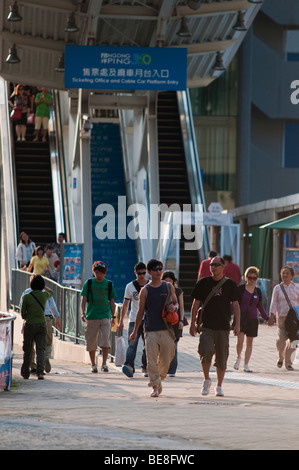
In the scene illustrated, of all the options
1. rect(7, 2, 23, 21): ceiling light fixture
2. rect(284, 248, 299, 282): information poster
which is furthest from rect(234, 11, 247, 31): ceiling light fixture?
rect(284, 248, 299, 282): information poster

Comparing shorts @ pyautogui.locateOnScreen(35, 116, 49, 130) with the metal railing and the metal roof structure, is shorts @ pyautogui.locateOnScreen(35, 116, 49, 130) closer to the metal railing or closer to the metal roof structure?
the metal roof structure

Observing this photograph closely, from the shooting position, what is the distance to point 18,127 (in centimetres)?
3297

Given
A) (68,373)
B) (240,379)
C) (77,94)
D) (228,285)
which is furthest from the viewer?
(77,94)

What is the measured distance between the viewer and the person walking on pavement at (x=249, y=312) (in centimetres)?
1605

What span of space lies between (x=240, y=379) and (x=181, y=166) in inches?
694

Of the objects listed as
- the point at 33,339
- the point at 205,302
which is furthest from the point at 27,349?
the point at 205,302

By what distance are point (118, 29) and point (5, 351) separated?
16.2m

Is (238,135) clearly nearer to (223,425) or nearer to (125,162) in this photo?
(125,162)

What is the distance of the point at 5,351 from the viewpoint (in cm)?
1273

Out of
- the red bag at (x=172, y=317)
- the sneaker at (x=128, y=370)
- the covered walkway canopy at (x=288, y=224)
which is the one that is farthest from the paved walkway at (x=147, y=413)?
the covered walkway canopy at (x=288, y=224)

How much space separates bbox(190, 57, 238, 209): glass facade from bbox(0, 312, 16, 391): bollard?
37.5m

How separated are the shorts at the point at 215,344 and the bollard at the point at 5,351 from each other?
2.27 meters

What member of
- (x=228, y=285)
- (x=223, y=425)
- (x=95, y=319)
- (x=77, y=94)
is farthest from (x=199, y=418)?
(x=77, y=94)

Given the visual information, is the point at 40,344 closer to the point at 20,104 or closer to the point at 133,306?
the point at 133,306
